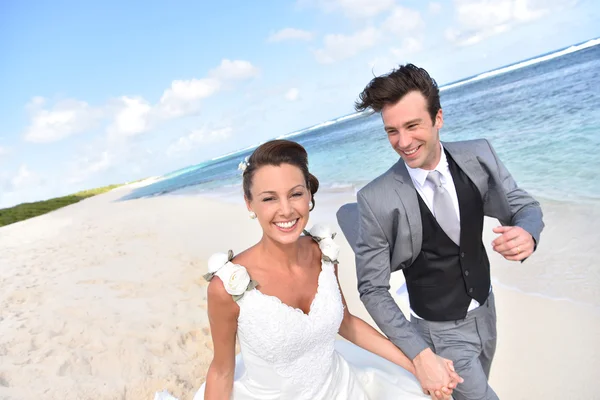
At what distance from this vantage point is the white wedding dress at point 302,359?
2.02m

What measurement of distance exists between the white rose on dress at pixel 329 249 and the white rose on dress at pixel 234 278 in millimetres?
501

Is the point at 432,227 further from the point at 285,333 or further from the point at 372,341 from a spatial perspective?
the point at 285,333

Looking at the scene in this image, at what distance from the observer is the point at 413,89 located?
2191mm

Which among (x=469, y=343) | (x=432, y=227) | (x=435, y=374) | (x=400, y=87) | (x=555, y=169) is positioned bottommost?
(x=555, y=169)

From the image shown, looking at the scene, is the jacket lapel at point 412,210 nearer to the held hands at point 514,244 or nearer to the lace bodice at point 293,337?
the held hands at point 514,244

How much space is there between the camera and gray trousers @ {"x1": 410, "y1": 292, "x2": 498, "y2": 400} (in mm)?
2254

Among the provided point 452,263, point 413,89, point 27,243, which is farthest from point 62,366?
point 27,243

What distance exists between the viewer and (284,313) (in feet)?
6.68

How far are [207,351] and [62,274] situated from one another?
15.5 feet

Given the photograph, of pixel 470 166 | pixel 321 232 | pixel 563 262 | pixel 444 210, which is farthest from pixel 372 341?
pixel 563 262

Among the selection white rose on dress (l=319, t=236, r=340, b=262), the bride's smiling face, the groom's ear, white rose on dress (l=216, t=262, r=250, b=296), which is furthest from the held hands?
white rose on dress (l=216, t=262, r=250, b=296)

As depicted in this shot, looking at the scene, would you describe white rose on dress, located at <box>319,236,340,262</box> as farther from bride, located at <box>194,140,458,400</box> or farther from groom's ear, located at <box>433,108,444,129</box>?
groom's ear, located at <box>433,108,444,129</box>

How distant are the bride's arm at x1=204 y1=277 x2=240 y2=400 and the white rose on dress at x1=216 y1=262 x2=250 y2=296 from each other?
33 mm

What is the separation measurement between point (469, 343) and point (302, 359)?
926 mm
